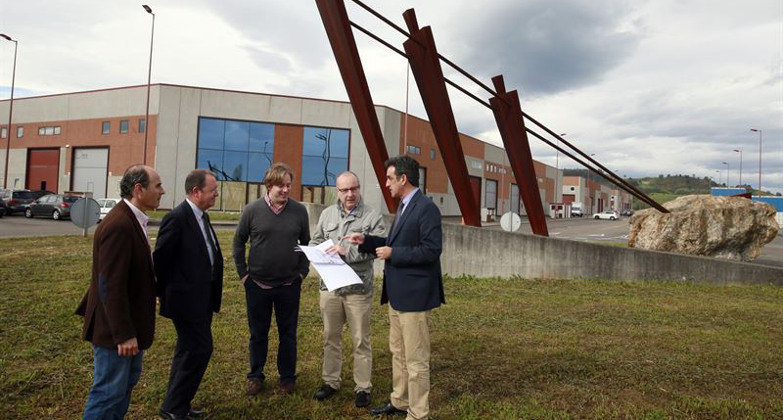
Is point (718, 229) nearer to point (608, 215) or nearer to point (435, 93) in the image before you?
point (435, 93)

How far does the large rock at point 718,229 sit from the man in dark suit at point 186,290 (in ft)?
36.8

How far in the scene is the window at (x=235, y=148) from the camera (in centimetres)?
3731

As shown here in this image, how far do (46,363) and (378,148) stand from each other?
5.42 metres

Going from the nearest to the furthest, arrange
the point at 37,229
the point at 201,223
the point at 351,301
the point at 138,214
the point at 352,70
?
the point at 138,214
the point at 201,223
the point at 351,301
the point at 352,70
the point at 37,229

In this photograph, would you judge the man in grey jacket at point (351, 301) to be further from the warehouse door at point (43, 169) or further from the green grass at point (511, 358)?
the warehouse door at point (43, 169)

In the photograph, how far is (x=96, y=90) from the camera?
3984cm

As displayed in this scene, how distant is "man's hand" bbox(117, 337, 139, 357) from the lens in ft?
8.63

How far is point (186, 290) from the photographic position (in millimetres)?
3240

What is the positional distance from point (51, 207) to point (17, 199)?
10.4 feet

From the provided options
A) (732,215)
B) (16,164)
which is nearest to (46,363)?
(732,215)

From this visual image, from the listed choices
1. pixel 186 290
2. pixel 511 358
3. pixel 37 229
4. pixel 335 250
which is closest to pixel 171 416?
pixel 186 290

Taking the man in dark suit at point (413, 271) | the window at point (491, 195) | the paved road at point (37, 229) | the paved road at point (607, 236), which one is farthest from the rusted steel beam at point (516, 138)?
the window at point (491, 195)

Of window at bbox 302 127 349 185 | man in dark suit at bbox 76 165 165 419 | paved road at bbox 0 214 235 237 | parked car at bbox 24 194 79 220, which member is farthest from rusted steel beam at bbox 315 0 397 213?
window at bbox 302 127 349 185

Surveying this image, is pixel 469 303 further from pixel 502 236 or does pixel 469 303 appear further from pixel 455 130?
pixel 455 130
